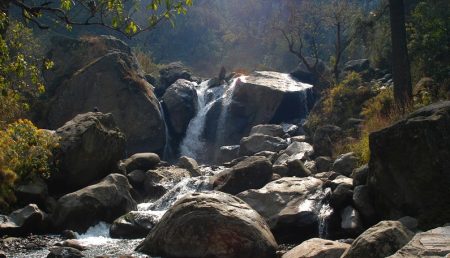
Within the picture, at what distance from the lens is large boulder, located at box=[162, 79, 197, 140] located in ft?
92.5

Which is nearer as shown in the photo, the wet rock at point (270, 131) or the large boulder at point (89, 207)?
the large boulder at point (89, 207)

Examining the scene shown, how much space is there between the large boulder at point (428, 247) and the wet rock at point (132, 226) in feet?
25.8

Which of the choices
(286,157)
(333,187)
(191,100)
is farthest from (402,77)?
(191,100)

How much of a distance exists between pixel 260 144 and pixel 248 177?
7539 mm

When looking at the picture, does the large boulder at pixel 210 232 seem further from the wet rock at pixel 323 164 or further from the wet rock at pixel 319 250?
the wet rock at pixel 323 164

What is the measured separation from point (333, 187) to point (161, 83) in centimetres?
2267

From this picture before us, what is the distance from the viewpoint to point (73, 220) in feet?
42.7

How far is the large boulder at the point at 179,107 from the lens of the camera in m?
28.2

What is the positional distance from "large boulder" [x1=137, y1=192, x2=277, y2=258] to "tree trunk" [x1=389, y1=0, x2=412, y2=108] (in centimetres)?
877

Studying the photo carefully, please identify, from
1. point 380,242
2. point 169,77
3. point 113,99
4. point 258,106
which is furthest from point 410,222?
point 169,77

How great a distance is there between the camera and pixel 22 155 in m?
14.1

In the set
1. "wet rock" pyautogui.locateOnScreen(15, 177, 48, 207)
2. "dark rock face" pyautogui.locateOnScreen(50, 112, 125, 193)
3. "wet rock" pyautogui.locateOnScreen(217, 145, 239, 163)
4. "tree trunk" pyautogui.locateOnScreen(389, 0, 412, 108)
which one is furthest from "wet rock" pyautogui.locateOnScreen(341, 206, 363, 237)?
"wet rock" pyautogui.locateOnScreen(217, 145, 239, 163)

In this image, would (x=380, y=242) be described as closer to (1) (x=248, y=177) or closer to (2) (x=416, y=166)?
(2) (x=416, y=166)

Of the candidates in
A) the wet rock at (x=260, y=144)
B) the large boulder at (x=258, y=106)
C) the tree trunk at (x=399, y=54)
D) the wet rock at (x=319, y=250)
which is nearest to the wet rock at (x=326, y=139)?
the tree trunk at (x=399, y=54)
